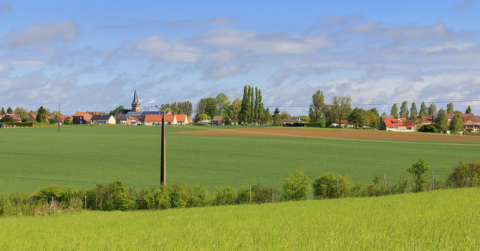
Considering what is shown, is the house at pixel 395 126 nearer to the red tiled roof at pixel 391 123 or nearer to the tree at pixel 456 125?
the red tiled roof at pixel 391 123

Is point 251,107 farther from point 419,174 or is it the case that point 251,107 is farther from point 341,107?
point 419,174

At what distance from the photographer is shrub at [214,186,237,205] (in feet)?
80.7

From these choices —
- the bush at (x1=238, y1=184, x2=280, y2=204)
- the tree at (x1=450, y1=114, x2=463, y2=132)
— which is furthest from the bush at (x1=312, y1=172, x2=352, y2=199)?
the tree at (x1=450, y1=114, x2=463, y2=132)

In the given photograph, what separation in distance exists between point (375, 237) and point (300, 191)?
16.8 meters

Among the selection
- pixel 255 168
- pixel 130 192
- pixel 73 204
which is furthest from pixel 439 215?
pixel 255 168

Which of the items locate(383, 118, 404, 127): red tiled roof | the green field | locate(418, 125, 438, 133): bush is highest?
locate(383, 118, 404, 127): red tiled roof

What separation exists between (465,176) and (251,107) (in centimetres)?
15910

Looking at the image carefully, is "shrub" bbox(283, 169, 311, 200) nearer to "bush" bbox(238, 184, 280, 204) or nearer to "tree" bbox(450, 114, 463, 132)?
"bush" bbox(238, 184, 280, 204)

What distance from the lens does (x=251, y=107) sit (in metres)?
188

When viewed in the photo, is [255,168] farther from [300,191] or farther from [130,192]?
[130,192]

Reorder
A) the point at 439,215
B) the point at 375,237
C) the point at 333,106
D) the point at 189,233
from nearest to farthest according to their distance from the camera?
1. the point at 375,237
2. the point at 189,233
3. the point at 439,215
4. the point at 333,106

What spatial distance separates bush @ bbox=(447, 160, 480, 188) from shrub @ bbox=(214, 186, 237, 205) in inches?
739

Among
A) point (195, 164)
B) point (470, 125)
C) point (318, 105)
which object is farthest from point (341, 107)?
point (195, 164)

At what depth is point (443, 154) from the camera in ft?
188
